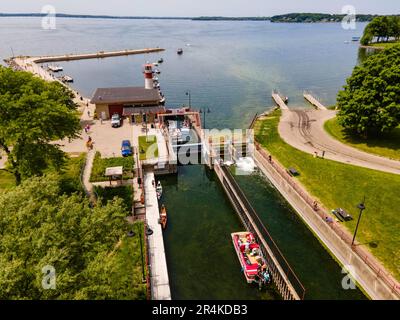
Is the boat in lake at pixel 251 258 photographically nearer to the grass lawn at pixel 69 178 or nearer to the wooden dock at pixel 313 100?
the grass lawn at pixel 69 178

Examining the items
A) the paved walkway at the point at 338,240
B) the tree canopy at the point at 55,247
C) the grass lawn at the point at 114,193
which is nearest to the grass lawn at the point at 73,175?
the grass lawn at the point at 114,193

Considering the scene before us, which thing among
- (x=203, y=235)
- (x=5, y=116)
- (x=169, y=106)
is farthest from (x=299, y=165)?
(x=169, y=106)

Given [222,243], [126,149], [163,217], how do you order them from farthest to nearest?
1. [126,149]
2. [163,217]
3. [222,243]

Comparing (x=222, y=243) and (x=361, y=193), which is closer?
(x=222, y=243)

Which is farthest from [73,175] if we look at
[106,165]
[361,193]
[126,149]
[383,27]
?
[383,27]

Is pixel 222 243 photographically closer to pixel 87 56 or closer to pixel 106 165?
pixel 106 165

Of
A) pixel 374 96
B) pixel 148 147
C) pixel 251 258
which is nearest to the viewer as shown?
pixel 251 258
